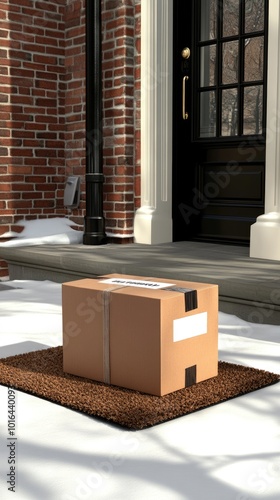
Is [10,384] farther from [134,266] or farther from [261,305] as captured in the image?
[134,266]

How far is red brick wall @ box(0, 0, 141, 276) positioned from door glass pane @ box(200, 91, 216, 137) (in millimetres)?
458

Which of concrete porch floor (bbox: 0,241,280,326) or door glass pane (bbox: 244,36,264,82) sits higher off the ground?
door glass pane (bbox: 244,36,264,82)

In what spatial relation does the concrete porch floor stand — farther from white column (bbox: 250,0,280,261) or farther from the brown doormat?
the brown doormat

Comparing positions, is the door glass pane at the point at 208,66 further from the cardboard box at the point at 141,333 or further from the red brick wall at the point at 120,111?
the cardboard box at the point at 141,333

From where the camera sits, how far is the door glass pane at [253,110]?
13.9 feet

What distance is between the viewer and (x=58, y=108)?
17.2ft

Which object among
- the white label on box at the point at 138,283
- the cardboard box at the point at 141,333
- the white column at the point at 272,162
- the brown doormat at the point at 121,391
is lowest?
the brown doormat at the point at 121,391

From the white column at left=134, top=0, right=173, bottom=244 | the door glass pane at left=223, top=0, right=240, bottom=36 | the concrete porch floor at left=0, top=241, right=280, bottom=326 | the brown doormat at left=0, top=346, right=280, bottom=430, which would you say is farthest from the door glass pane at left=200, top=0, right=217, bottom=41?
the brown doormat at left=0, top=346, right=280, bottom=430

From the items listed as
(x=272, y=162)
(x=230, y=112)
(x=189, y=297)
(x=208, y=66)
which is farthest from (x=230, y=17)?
(x=189, y=297)

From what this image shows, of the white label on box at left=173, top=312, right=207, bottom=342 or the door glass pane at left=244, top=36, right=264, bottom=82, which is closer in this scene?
the white label on box at left=173, top=312, right=207, bottom=342

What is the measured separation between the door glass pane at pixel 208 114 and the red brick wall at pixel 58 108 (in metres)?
0.46

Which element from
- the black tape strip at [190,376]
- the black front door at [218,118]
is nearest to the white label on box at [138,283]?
the black tape strip at [190,376]

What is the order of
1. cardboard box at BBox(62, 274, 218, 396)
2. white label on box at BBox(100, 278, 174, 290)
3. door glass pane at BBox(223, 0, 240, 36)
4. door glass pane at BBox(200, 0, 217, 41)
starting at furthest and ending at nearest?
door glass pane at BBox(200, 0, 217, 41)
door glass pane at BBox(223, 0, 240, 36)
white label on box at BBox(100, 278, 174, 290)
cardboard box at BBox(62, 274, 218, 396)

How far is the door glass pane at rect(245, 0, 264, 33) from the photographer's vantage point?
418 centimetres
